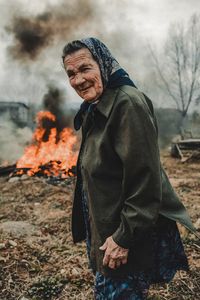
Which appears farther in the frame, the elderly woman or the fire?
the fire

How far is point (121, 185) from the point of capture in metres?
1.63

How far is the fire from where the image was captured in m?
9.75

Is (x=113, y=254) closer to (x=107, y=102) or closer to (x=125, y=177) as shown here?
(x=125, y=177)

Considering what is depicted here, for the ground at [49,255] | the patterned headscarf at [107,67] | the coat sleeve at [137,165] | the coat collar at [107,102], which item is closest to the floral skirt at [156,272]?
the coat sleeve at [137,165]

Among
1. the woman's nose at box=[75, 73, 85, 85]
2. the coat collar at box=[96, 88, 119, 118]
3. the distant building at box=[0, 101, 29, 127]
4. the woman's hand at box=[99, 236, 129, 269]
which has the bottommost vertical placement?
the distant building at box=[0, 101, 29, 127]

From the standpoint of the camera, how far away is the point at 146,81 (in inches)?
1156

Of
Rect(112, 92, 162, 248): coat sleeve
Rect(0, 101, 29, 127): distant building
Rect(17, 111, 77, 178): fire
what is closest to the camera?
Rect(112, 92, 162, 248): coat sleeve

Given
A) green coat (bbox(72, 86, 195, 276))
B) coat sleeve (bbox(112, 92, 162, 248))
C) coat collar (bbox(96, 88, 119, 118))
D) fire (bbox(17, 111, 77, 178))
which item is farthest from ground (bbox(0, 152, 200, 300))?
coat collar (bbox(96, 88, 119, 118))

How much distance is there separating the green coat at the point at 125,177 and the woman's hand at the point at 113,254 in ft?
0.16

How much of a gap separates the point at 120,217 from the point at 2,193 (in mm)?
6956

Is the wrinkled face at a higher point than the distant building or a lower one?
higher

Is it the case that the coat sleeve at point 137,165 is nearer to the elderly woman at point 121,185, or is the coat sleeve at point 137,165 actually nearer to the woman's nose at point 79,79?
the elderly woman at point 121,185

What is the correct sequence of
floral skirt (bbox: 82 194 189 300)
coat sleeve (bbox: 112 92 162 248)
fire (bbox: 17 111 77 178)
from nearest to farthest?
1. coat sleeve (bbox: 112 92 162 248)
2. floral skirt (bbox: 82 194 189 300)
3. fire (bbox: 17 111 77 178)

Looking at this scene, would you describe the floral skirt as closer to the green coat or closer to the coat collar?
the green coat
